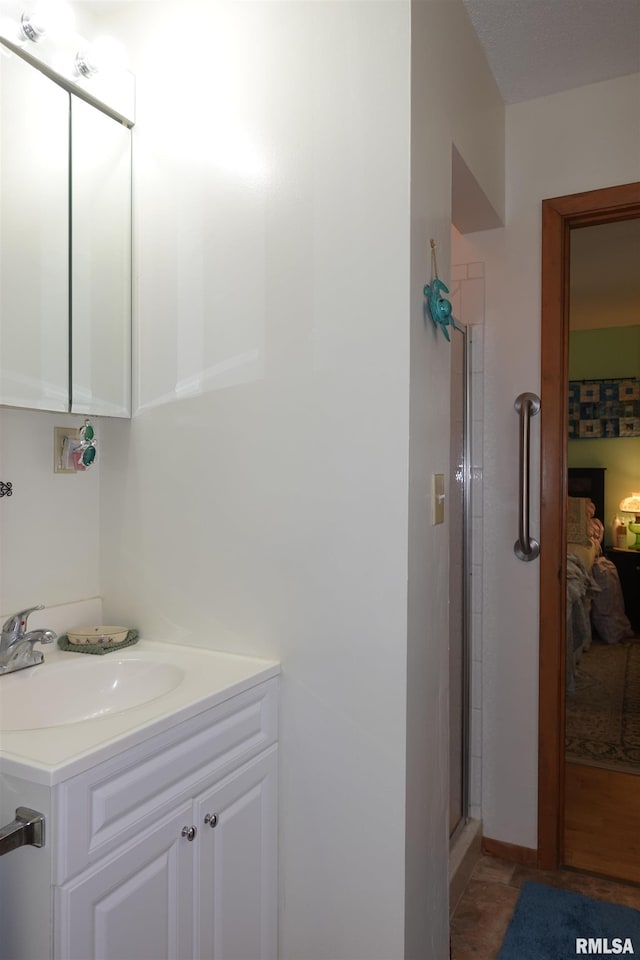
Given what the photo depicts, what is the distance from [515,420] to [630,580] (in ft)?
12.6

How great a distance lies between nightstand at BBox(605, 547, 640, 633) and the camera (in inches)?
213

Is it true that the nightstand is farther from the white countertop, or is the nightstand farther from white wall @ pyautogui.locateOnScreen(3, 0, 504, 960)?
the white countertop

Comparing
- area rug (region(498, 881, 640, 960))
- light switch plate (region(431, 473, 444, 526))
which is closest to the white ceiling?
light switch plate (region(431, 473, 444, 526))

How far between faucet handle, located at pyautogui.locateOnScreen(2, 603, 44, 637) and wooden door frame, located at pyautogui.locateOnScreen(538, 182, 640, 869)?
5.09 feet

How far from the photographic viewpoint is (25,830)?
3.27 ft

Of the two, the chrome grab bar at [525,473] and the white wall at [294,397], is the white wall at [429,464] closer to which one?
the white wall at [294,397]

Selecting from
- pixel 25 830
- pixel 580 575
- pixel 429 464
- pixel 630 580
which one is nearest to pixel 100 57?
pixel 429 464

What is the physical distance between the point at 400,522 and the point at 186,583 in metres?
0.60

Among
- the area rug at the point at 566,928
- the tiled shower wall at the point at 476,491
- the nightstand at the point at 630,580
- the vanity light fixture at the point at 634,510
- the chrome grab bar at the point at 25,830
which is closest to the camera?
the chrome grab bar at the point at 25,830

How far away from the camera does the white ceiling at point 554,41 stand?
178 cm

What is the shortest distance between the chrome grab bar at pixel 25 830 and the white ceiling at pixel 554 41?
208cm

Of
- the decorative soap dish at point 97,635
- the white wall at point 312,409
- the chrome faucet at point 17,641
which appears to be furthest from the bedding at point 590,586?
the chrome faucet at point 17,641

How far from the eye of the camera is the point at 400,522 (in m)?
1.38

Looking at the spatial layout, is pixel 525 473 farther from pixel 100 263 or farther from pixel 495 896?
pixel 100 263
